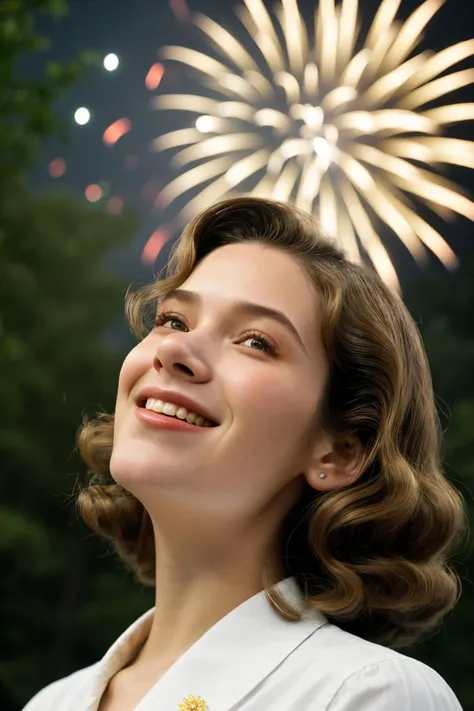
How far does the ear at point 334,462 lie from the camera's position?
3.50 feet

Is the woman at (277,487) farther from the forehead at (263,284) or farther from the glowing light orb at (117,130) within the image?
the glowing light orb at (117,130)

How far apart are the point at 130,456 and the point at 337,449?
9.9 inches

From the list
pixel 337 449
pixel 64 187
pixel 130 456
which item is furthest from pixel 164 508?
pixel 64 187

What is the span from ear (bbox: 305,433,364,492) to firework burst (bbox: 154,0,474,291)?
90 centimetres

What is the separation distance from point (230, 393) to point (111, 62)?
70.4 inches

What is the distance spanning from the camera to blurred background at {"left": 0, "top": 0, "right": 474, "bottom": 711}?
6.74 feet

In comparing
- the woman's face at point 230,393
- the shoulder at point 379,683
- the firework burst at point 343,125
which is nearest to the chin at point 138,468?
the woman's face at point 230,393

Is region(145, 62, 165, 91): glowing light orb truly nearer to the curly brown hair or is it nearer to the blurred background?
the blurred background

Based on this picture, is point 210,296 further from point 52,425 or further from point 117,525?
point 52,425

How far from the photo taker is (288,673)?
3.06 ft

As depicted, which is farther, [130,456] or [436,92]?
[436,92]

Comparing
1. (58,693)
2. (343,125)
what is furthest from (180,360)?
(343,125)

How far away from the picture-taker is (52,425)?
246 centimetres

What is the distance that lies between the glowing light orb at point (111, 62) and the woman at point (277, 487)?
153cm
